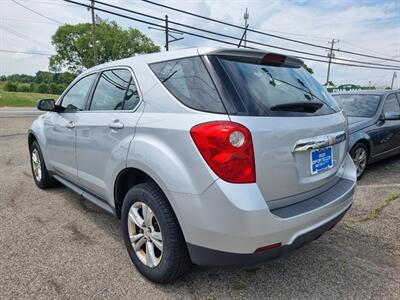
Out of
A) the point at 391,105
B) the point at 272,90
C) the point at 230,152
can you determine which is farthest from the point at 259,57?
the point at 391,105

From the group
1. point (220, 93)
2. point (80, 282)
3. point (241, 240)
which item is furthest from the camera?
point (80, 282)

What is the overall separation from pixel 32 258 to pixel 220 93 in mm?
2169

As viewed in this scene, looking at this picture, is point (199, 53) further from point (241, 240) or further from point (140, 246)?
point (140, 246)

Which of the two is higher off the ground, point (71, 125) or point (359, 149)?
point (71, 125)

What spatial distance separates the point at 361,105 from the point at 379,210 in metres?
2.58

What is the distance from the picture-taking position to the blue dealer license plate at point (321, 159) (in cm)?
202

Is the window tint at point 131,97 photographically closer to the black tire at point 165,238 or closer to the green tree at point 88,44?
the black tire at point 165,238

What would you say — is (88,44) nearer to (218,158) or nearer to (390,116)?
(390,116)

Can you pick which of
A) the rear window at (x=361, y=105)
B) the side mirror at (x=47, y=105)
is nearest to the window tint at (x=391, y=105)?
the rear window at (x=361, y=105)

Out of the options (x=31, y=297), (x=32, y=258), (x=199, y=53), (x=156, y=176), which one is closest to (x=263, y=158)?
(x=156, y=176)

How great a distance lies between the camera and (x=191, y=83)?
1947mm

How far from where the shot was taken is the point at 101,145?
2.57 m

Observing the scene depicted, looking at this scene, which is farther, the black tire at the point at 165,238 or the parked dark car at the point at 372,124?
the parked dark car at the point at 372,124

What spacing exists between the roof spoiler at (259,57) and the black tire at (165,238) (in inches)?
40.9
